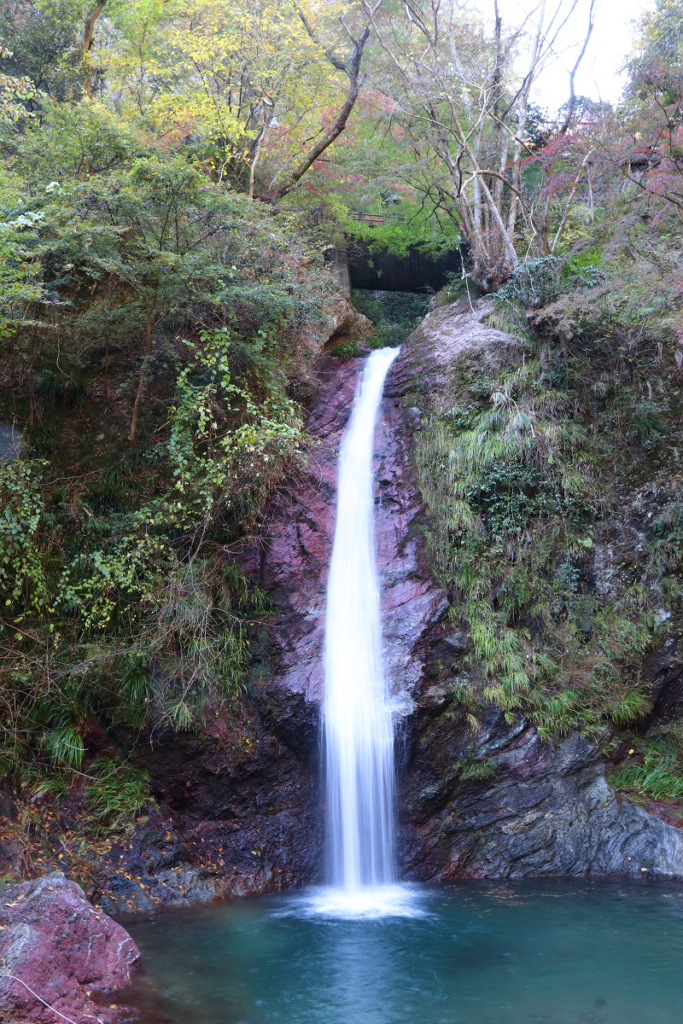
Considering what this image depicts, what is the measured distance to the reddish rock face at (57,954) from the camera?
5.12 meters

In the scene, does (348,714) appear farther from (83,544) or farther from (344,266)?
(344,266)

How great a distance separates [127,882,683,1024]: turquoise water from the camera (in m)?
5.54

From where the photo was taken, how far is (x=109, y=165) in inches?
428

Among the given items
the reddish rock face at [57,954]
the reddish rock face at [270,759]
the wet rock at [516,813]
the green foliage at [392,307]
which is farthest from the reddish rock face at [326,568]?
the green foliage at [392,307]

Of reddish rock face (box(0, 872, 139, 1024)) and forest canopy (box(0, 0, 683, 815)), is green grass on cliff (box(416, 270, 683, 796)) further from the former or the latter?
reddish rock face (box(0, 872, 139, 1024))

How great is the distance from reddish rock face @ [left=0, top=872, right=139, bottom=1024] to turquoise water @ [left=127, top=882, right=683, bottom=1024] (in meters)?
0.30

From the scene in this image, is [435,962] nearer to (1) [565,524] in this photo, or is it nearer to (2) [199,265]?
(1) [565,524]

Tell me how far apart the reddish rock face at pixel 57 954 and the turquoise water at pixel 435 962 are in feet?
0.98

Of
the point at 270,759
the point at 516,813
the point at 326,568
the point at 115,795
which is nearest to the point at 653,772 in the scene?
the point at 516,813

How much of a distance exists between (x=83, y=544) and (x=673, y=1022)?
8.30m

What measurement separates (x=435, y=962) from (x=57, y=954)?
10.1 ft

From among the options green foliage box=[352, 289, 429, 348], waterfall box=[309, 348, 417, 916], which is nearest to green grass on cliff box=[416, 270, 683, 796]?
waterfall box=[309, 348, 417, 916]

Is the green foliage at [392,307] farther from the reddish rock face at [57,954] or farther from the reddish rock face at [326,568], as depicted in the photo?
the reddish rock face at [57,954]

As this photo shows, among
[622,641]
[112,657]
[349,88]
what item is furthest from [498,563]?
[349,88]
